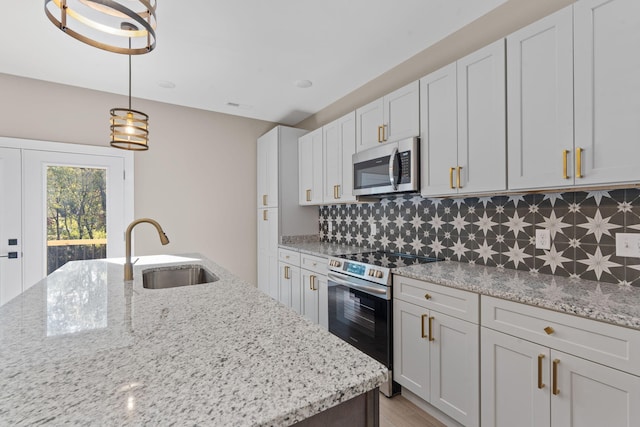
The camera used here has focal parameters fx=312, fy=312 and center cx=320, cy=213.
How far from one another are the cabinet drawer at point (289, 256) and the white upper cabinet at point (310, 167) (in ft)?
2.02

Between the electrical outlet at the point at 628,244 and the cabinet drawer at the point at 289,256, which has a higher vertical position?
the electrical outlet at the point at 628,244

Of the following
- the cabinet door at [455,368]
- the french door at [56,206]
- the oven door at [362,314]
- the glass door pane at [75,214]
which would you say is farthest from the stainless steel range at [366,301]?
the glass door pane at [75,214]

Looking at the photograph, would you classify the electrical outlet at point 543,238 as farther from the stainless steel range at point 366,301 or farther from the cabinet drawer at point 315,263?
the cabinet drawer at point 315,263

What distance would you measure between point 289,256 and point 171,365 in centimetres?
277

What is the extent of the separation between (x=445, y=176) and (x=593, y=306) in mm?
1083

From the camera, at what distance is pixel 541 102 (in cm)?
161

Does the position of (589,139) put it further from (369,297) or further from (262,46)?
(262,46)

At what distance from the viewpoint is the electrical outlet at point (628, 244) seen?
4.92 feet

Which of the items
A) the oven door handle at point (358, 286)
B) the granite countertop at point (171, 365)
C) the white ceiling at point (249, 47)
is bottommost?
the oven door handle at point (358, 286)

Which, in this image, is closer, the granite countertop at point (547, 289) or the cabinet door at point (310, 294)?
the granite countertop at point (547, 289)

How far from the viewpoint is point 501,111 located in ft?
5.82

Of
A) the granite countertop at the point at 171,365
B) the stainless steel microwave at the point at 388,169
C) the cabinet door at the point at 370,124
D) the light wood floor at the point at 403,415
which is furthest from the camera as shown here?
the cabinet door at the point at 370,124

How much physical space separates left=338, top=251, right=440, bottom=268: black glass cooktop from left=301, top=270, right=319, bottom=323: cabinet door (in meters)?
0.52

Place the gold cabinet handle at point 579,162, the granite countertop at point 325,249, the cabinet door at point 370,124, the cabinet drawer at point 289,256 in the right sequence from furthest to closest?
the cabinet drawer at point 289,256, the granite countertop at point 325,249, the cabinet door at point 370,124, the gold cabinet handle at point 579,162
